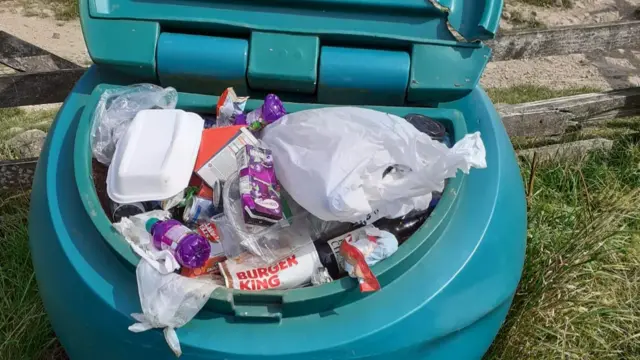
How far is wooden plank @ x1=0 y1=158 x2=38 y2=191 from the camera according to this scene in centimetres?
225

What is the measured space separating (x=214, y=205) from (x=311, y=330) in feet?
1.13

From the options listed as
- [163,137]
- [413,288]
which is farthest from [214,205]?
[413,288]

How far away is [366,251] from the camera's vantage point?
115 cm

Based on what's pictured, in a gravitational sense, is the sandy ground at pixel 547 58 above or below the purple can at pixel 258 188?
below

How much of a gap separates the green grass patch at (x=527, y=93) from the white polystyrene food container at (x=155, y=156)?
2.59m

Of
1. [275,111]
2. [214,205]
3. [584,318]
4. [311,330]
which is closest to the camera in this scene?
[311,330]

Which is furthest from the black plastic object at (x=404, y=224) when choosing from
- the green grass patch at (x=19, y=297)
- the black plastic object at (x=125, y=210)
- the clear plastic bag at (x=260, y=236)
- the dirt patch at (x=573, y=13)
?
the dirt patch at (x=573, y=13)

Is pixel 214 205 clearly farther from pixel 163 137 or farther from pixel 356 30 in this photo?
pixel 356 30

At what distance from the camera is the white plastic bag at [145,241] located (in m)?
1.13

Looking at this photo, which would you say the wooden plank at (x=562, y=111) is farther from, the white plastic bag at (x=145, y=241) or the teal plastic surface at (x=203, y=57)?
the white plastic bag at (x=145, y=241)

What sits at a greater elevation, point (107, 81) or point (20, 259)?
point (107, 81)

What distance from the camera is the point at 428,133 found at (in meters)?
1.36

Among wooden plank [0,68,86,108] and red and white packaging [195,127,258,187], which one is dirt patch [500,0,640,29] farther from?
red and white packaging [195,127,258,187]

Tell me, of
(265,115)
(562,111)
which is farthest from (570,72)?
(265,115)
